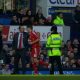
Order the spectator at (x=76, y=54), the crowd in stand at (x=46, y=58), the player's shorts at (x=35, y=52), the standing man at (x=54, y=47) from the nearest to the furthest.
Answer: the standing man at (x=54, y=47) → the crowd in stand at (x=46, y=58) → the player's shorts at (x=35, y=52) → the spectator at (x=76, y=54)

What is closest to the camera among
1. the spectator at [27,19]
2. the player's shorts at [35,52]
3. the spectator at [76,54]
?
the player's shorts at [35,52]

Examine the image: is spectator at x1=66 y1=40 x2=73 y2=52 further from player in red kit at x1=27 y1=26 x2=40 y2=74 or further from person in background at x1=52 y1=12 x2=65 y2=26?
player in red kit at x1=27 y1=26 x2=40 y2=74

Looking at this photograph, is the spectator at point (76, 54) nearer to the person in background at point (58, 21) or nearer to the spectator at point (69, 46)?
the spectator at point (69, 46)

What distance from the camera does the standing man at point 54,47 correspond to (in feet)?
72.6

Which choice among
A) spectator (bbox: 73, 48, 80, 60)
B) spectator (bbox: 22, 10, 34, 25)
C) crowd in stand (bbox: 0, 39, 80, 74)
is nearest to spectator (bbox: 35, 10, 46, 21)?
spectator (bbox: 22, 10, 34, 25)

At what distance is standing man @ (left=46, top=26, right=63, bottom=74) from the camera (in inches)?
872

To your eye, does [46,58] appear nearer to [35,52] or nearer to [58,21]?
[35,52]

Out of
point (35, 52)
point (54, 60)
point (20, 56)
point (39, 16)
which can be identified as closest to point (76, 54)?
point (35, 52)

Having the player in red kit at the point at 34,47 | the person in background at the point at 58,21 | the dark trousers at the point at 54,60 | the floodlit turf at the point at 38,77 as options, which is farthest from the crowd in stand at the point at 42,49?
the floodlit turf at the point at 38,77

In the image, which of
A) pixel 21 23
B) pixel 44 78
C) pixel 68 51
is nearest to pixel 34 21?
pixel 21 23

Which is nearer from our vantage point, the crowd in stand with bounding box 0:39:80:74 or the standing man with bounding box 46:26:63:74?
the standing man with bounding box 46:26:63:74

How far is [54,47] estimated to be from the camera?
22.3 m

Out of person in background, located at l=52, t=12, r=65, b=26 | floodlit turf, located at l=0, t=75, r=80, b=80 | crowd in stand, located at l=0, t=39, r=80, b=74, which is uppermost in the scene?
person in background, located at l=52, t=12, r=65, b=26

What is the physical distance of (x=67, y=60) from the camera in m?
23.6
